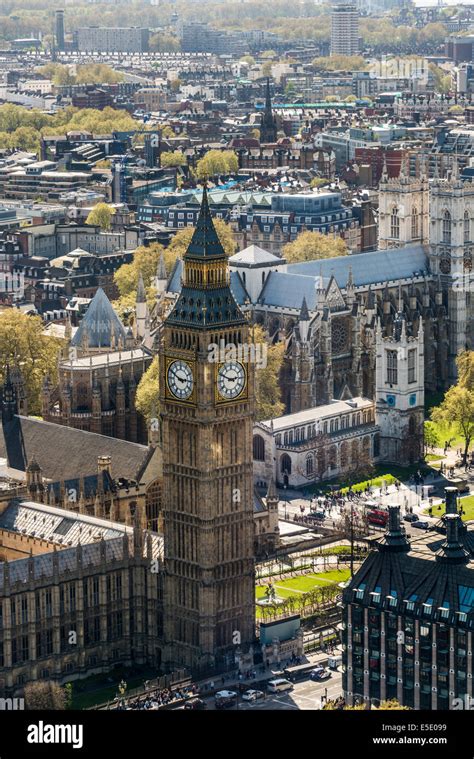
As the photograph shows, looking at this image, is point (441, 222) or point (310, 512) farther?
point (441, 222)

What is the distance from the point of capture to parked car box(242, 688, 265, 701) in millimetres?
102562

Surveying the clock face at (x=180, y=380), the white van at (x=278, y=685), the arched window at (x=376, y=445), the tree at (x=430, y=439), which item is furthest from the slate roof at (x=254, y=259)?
the white van at (x=278, y=685)

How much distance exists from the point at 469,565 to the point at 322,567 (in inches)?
1134

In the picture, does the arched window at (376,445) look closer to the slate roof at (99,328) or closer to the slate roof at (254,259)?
the slate roof at (99,328)

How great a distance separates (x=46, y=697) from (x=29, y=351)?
74.4 meters

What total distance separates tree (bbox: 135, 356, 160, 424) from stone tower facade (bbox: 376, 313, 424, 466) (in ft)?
58.6

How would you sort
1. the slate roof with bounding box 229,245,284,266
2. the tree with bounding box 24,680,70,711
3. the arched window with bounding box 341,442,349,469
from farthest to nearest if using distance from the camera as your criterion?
the slate roof with bounding box 229,245,284,266
the arched window with bounding box 341,442,349,469
the tree with bounding box 24,680,70,711

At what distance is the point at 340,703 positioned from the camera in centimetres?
9981

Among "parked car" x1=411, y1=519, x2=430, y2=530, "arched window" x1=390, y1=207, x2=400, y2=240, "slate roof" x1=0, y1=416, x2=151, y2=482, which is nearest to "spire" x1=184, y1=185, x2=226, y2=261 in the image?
"slate roof" x1=0, y1=416, x2=151, y2=482

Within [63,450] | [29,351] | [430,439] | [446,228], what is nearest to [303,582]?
[63,450]

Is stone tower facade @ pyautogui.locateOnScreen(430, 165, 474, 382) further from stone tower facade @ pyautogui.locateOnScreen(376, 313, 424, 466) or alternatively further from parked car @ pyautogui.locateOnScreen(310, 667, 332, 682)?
parked car @ pyautogui.locateOnScreen(310, 667, 332, 682)
